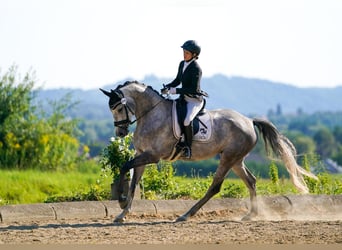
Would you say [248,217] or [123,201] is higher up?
[123,201]

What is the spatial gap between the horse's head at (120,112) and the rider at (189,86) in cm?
76

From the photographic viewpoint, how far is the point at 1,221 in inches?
545

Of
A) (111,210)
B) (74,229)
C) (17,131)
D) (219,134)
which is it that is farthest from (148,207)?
(17,131)

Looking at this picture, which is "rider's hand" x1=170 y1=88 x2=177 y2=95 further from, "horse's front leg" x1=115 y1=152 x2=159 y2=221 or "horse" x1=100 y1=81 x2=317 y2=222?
"horse's front leg" x1=115 y1=152 x2=159 y2=221

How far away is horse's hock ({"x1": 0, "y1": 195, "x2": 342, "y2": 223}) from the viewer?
46.4 ft

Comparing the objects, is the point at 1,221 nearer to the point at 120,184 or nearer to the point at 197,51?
the point at 120,184

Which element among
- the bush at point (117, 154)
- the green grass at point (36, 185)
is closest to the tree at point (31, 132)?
the green grass at point (36, 185)

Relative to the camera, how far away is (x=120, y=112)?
14.0m

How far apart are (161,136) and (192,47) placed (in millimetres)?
1482

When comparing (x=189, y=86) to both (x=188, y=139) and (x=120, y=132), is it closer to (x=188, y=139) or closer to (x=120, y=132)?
(x=188, y=139)

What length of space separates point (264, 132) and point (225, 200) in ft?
4.49

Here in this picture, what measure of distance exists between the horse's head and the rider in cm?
76

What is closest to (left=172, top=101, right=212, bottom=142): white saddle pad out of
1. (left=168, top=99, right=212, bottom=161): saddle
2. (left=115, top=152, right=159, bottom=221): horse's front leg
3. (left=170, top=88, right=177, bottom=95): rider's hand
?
(left=168, top=99, right=212, bottom=161): saddle

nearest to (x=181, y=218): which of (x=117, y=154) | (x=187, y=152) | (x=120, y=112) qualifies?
(x=187, y=152)
